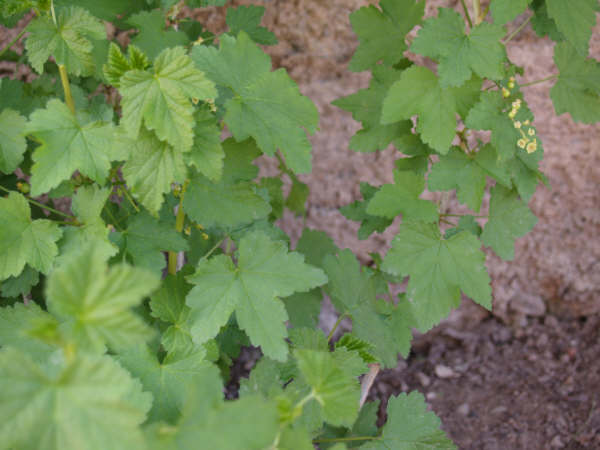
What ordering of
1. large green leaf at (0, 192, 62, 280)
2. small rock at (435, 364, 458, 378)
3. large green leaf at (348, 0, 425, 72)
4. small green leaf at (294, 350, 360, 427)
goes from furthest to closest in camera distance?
small rock at (435, 364, 458, 378) < large green leaf at (348, 0, 425, 72) < large green leaf at (0, 192, 62, 280) < small green leaf at (294, 350, 360, 427)

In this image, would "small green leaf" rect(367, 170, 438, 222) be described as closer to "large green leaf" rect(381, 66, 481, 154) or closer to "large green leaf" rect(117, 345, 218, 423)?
"large green leaf" rect(381, 66, 481, 154)

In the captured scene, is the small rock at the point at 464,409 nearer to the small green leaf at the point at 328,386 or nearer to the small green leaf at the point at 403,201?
the small green leaf at the point at 403,201

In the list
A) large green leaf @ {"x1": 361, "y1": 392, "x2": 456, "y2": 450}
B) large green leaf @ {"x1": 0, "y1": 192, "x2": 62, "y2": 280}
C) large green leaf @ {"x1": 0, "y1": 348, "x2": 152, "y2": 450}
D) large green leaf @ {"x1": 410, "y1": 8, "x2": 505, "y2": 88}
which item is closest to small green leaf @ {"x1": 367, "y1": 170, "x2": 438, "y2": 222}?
large green leaf @ {"x1": 410, "y1": 8, "x2": 505, "y2": 88}

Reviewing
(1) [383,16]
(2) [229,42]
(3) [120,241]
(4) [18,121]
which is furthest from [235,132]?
(1) [383,16]

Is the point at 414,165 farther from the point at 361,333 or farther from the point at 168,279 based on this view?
the point at 168,279

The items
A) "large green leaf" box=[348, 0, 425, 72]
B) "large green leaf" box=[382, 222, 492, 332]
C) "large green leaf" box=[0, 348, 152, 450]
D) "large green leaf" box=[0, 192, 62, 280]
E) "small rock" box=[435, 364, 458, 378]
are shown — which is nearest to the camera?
"large green leaf" box=[0, 348, 152, 450]

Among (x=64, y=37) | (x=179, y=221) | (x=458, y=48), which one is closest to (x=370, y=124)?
(x=458, y=48)
